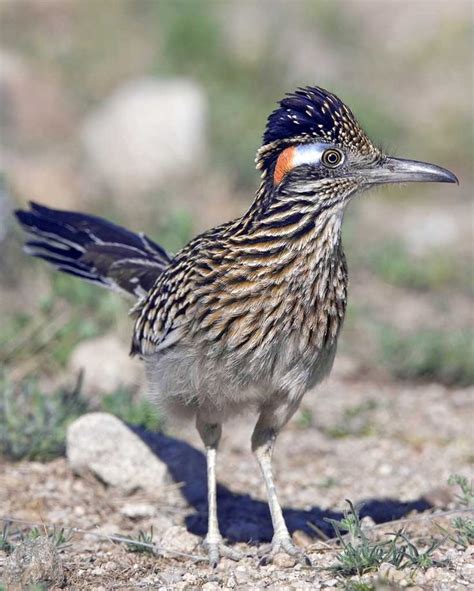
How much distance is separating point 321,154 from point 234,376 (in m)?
1.07

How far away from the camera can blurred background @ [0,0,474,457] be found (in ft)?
26.1

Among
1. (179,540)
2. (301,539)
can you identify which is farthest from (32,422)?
(301,539)

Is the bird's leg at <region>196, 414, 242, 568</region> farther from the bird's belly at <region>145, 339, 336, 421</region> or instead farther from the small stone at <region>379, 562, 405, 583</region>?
the small stone at <region>379, 562, 405, 583</region>

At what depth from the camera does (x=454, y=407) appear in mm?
7660

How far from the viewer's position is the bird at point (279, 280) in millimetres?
4965

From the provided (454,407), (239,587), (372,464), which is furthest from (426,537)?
(454,407)

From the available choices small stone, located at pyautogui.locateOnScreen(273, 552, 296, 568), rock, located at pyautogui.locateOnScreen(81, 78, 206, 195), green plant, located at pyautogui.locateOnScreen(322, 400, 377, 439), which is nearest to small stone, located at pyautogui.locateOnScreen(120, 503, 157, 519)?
small stone, located at pyautogui.locateOnScreen(273, 552, 296, 568)

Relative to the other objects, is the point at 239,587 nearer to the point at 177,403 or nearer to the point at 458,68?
the point at 177,403

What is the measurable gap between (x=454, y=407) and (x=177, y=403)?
2760 millimetres

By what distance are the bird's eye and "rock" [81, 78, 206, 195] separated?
6632mm

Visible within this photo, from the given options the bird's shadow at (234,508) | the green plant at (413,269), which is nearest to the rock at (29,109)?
the green plant at (413,269)

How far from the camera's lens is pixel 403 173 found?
5.11m

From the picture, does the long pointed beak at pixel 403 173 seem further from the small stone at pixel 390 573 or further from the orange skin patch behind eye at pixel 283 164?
the small stone at pixel 390 573

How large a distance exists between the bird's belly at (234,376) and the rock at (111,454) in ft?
2.66
